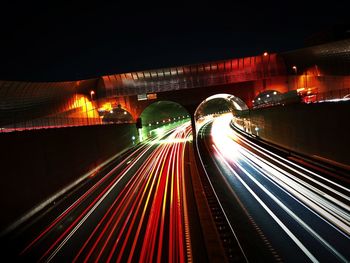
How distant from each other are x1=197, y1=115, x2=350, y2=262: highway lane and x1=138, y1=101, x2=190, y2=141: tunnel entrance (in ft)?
A: 121

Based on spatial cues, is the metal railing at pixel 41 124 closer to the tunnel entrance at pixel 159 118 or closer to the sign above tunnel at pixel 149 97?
the sign above tunnel at pixel 149 97

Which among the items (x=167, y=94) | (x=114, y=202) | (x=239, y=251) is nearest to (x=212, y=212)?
(x=239, y=251)

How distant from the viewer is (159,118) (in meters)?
77.7

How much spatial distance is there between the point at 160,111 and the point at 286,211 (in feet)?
207

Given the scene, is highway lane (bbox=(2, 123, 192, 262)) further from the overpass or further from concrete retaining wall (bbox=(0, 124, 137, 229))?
concrete retaining wall (bbox=(0, 124, 137, 229))

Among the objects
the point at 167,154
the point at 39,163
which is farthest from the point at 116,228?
the point at 167,154

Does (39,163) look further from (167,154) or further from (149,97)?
(149,97)

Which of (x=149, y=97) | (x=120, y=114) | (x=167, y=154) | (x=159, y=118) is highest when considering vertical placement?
(x=149, y=97)

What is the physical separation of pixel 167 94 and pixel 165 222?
1657 inches

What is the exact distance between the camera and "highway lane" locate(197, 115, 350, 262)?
10.7 m

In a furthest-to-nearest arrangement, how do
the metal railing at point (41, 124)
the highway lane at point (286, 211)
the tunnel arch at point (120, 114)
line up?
1. the tunnel arch at point (120, 114)
2. the metal railing at point (41, 124)
3. the highway lane at point (286, 211)

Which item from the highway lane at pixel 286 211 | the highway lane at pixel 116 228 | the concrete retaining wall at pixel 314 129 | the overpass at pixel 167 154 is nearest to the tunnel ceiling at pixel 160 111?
the overpass at pixel 167 154

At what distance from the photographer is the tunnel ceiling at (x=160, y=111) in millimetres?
64594

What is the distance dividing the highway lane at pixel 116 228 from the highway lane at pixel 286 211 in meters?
2.30
